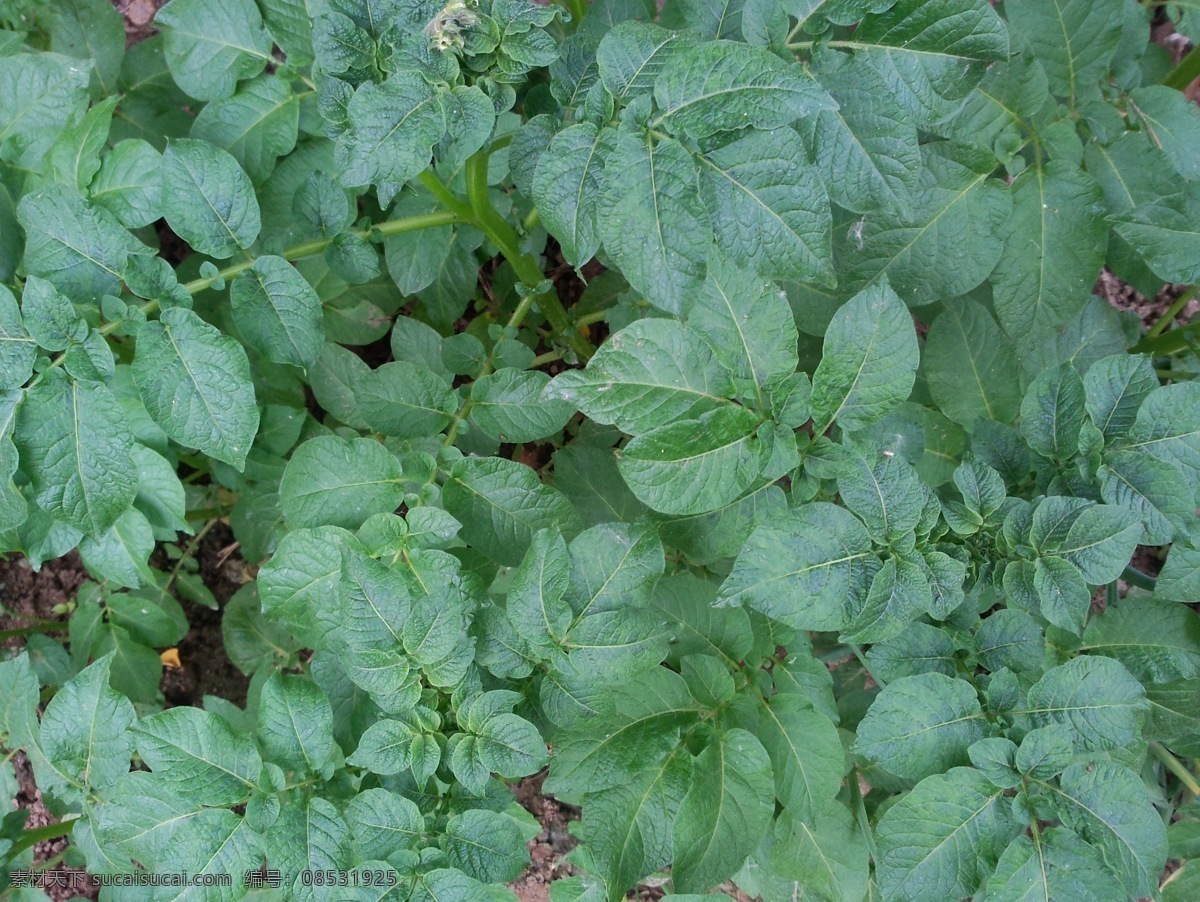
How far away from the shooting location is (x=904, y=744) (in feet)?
4.98

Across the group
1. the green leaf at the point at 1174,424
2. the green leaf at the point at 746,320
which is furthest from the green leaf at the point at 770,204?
the green leaf at the point at 1174,424

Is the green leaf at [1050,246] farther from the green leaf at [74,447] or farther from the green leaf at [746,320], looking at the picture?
the green leaf at [74,447]

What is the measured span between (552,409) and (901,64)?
981mm

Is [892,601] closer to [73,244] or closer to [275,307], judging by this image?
[275,307]

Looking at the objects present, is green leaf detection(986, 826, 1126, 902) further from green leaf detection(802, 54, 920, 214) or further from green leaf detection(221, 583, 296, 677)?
green leaf detection(221, 583, 296, 677)

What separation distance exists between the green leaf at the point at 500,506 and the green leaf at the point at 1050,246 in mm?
1169

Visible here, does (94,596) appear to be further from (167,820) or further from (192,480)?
(167,820)

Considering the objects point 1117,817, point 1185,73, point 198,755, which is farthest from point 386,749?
point 1185,73

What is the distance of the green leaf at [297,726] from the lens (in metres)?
1.63

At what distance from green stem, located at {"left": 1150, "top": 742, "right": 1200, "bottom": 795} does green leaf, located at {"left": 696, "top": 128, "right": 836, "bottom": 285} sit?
1.69 m

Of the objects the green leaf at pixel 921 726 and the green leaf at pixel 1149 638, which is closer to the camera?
the green leaf at pixel 921 726

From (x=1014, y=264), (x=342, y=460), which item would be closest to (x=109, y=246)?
(x=342, y=460)

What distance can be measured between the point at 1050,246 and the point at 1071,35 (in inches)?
19.1

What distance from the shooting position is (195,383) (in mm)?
1634
